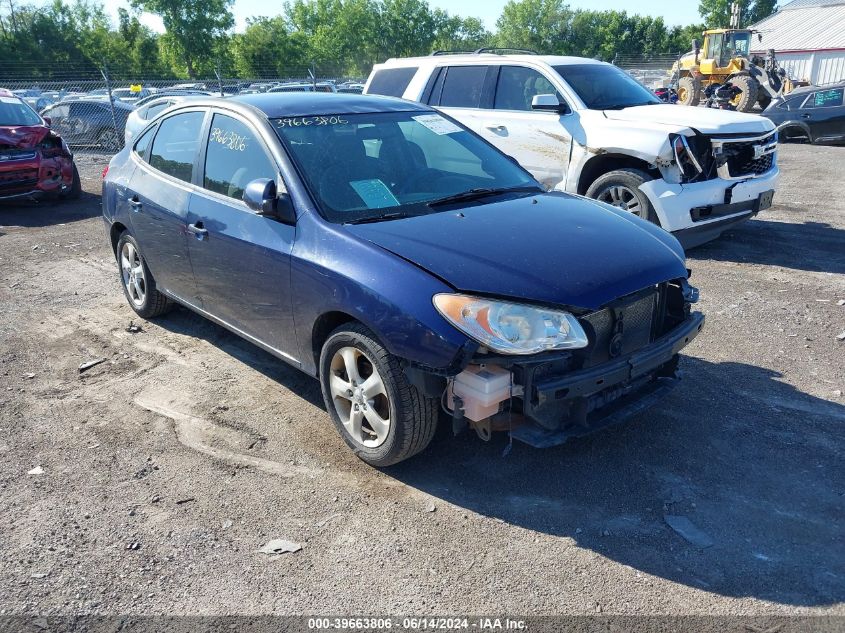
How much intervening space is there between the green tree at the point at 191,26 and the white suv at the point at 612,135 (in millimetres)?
52807

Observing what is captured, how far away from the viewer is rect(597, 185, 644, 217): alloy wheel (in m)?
7.31

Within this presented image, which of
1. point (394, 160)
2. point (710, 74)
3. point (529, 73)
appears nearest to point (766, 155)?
point (529, 73)

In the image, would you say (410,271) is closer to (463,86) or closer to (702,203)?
(702,203)

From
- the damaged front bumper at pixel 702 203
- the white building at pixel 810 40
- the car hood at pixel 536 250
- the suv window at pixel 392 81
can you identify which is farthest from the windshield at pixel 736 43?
the car hood at pixel 536 250

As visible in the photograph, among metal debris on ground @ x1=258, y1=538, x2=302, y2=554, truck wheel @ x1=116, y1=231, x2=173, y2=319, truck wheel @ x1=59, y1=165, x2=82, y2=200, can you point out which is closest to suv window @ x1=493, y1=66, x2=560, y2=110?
truck wheel @ x1=116, y1=231, x2=173, y2=319

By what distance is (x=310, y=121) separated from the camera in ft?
14.4

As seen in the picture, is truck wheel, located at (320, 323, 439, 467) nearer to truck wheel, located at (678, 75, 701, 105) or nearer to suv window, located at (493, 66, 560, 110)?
suv window, located at (493, 66, 560, 110)

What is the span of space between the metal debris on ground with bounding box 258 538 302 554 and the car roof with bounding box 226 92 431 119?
2.51 metres

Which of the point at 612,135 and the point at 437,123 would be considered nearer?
the point at 437,123

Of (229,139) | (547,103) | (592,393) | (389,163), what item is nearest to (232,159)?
(229,139)

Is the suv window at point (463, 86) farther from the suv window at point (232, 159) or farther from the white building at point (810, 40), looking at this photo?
the white building at point (810, 40)

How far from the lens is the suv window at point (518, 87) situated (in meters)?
8.17

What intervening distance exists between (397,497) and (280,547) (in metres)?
0.63

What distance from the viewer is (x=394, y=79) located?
30.5ft
